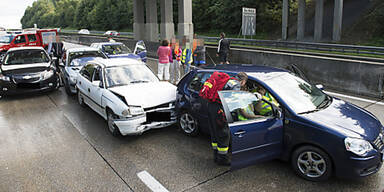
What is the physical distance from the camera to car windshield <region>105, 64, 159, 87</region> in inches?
277

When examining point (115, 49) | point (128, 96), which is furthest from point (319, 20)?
point (128, 96)

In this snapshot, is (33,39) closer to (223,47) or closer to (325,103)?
(223,47)

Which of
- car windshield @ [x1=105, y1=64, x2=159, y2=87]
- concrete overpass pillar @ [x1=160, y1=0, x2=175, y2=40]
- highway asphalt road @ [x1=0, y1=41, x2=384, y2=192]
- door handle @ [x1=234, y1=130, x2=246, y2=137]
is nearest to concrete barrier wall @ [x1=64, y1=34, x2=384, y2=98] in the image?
highway asphalt road @ [x1=0, y1=41, x2=384, y2=192]

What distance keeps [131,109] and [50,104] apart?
470cm

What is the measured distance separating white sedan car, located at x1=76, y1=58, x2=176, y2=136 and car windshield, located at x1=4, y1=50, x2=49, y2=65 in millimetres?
4227

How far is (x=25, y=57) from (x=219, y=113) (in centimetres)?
957

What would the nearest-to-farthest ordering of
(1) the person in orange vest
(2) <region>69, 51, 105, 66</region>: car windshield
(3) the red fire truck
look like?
(2) <region>69, 51, 105, 66</region>: car windshield, (1) the person in orange vest, (3) the red fire truck

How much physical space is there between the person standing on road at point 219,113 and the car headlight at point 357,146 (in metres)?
1.63

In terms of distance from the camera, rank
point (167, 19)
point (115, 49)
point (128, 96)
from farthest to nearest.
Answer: point (167, 19) → point (115, 49) → point (128, 96)

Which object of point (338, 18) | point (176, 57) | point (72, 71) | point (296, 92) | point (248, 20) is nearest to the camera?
point (296, 92)

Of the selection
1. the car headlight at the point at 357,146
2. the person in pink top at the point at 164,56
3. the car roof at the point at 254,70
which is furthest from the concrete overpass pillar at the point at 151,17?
the car headlight at the point at 357,146

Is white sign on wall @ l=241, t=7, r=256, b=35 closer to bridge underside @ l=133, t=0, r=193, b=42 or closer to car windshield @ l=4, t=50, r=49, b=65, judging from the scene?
bridge underside @ l=133, t=0, r=193, b=42

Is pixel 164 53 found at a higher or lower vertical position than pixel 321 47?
lower

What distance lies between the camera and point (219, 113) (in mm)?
4484
